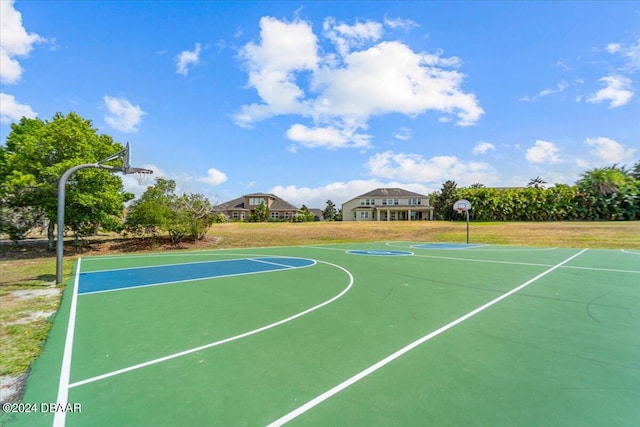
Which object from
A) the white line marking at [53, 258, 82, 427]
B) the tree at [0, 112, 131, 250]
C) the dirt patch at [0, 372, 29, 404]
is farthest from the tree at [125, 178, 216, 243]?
the dirt patch at [0, 372, 29, 404]

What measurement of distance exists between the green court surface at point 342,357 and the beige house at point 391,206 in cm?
4434

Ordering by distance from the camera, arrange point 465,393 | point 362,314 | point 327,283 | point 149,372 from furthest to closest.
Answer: point 327,283, point 362,314, point 149,372, point 465,393

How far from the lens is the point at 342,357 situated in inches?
160

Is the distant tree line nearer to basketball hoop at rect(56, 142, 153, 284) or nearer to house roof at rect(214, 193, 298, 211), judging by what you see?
house roof at rect(214, 193, 298, 211)

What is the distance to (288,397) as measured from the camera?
3.16 meters

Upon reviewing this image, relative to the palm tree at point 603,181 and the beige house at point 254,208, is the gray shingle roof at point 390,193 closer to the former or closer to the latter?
the beige house at point 254,208

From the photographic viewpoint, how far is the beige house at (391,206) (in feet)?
171

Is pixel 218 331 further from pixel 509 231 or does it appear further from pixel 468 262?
pixel 509 231

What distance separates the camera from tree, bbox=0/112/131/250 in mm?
15102

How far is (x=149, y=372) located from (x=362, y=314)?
11.8 ft

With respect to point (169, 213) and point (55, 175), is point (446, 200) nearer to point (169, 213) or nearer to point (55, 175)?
point (169, 213)

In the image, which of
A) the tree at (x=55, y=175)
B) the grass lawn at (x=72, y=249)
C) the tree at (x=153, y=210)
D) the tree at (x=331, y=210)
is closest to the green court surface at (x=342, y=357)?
the grass lawn at (x=72, y=249)

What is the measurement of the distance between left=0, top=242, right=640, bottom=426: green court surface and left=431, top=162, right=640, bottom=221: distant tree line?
40.9 m

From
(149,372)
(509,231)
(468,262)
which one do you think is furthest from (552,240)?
(149,372)
